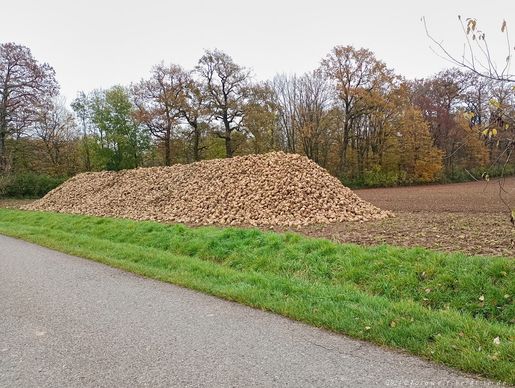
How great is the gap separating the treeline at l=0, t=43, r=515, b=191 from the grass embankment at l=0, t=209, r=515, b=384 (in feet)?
94.3

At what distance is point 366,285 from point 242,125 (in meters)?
32.2

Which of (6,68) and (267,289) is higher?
(6,68)

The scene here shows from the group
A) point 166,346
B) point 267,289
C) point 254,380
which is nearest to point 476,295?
point 267,289

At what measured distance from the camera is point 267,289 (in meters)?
5.19

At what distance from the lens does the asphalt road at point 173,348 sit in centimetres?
295

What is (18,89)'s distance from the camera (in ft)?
101

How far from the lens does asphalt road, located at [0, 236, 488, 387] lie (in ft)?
9.66

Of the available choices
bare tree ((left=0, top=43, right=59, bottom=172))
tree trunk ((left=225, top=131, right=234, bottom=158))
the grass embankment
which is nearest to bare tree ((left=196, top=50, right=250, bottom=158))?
tree trunk ((left=225, top=131, right=234, bottom=158))

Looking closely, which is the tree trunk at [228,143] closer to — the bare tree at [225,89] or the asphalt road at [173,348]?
the bare tree at [225,89]

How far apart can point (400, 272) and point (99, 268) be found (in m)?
5.52

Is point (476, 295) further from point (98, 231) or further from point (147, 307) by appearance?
point (98, 231)

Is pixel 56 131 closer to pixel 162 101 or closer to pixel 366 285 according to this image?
pixel 162 101

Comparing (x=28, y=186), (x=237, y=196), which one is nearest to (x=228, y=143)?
(x=28, y=186)

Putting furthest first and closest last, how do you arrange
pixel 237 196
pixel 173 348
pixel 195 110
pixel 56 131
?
pixel 56 131 → pixel 195 110 → pixel 237 196 → pixel 173 348
